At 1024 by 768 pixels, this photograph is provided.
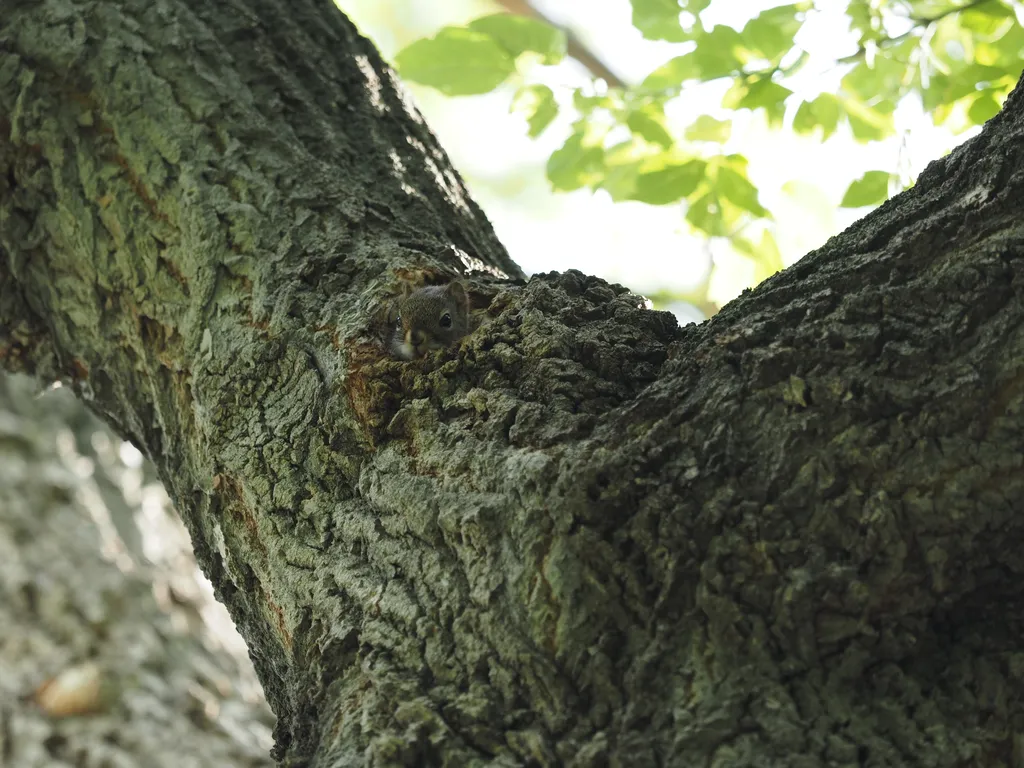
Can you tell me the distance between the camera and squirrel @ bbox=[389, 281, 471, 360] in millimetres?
1514

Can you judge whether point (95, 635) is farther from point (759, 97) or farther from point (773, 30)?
point (773, 30)

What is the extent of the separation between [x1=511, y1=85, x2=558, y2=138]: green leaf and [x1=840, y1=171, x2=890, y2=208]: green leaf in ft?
2.40

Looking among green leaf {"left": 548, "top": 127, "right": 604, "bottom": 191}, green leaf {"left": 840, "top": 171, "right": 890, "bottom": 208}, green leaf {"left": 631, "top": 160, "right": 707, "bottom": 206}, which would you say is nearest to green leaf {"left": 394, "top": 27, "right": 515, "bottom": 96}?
green leaf {"left": 548, "top": 127, "right": 604, "bottom": 191}

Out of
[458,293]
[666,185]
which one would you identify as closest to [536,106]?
[666,185]

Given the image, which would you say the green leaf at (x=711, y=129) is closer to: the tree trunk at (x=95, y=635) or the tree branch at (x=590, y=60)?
the tree branch at (x=590, y=60)

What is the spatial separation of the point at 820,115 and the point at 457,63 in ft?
2.87

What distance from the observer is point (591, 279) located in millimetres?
1592

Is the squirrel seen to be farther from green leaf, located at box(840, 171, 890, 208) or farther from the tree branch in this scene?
the tree branch

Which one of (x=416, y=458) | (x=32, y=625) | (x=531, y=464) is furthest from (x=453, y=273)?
(x=32, y=625)

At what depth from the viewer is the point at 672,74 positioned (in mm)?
2492

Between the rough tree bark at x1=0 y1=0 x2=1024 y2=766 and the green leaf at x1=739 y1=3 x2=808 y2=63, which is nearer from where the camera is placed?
the rough tree bark at x1=0 y1=0 x2=1024 y2=766

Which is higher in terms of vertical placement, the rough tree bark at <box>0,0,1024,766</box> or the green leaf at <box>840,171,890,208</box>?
the green leaf at <box>840,171,890,208</box>

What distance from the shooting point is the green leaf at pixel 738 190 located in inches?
96.5

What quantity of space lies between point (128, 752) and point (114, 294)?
1.72m
